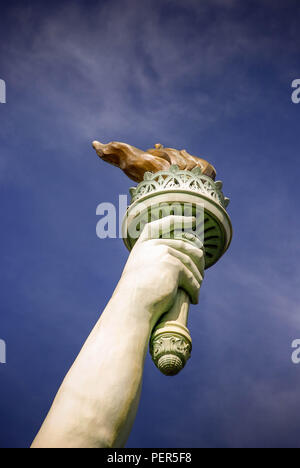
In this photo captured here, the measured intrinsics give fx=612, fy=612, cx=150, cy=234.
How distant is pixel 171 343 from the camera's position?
20.9 ft

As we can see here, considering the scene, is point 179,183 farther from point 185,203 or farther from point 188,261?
point 188,261

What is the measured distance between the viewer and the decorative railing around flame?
8.42 m

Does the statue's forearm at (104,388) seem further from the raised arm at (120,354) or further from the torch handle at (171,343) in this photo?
the torch handle at (171,343)

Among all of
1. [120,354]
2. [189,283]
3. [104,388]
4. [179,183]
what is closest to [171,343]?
[120,354]

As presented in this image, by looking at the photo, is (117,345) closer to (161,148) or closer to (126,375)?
(126,375)

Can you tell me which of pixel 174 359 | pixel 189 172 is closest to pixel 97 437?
pixel 174 359

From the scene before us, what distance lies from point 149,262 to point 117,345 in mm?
1502

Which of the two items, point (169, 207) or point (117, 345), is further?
point (169, 207)

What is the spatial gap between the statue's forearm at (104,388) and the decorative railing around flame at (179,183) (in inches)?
104

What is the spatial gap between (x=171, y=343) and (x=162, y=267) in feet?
3.11

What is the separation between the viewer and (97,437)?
4.93 m

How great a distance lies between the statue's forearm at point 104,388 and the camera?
4.93 metres
